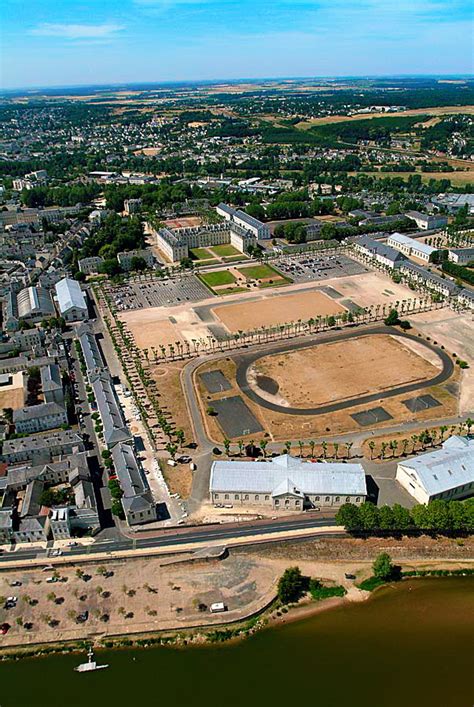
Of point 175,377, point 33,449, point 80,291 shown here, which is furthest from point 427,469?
point 80,291

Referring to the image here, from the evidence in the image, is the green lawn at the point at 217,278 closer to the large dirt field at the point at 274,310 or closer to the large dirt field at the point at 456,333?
the large dirt field at the point at 274,310

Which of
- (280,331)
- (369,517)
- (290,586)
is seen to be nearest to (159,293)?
(280,331)

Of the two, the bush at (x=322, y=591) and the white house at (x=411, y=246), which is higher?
the white house at (x=411, y=246)

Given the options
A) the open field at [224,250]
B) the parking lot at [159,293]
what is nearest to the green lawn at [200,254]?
the open field at [224,250]

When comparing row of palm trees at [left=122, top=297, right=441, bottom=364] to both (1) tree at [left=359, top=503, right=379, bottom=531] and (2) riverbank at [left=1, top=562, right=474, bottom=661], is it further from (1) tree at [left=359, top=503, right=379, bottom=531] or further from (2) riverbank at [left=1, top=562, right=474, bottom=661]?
(2) riverbank at [left=1, top=562, right=474, bottom=661]

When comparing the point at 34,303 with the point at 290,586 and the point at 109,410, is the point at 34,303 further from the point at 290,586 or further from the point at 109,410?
the point at 290,586

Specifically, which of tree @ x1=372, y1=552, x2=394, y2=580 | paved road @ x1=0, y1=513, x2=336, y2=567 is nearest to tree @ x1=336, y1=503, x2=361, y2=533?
paved road @ x1=0, y1=513, x2=336, y2=567

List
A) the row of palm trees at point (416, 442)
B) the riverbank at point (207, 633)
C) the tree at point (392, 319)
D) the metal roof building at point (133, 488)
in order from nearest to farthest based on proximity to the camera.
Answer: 1. the riverbank at point (207, 633)
2. the metal roof building at point (133, 488)
3. the row of palm trees at point (416, 442)
4. the tree at point (392, 319)

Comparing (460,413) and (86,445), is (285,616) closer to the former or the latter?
(86,445)
